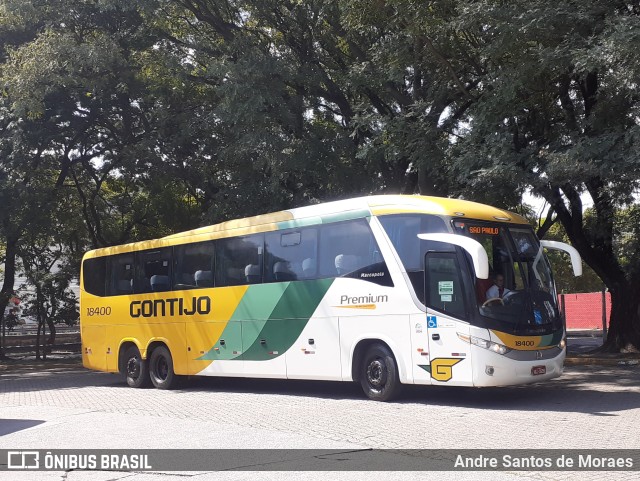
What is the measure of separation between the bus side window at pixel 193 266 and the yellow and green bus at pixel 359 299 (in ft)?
0.09

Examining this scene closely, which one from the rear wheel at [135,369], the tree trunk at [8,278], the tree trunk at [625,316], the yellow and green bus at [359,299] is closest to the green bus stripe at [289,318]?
the yellow and green bus at [359,299]

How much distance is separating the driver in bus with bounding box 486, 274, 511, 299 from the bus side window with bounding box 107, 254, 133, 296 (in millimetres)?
9449

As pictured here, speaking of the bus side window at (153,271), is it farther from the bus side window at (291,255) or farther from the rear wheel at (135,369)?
the bus side window at (291,255)

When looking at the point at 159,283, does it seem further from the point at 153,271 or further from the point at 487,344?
the point at 487,344

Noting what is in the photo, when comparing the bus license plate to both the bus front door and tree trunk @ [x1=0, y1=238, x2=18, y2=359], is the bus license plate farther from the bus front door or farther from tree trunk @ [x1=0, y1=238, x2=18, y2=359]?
tree trunk @ [x1=0, y1=238, x2=18, y2=359]

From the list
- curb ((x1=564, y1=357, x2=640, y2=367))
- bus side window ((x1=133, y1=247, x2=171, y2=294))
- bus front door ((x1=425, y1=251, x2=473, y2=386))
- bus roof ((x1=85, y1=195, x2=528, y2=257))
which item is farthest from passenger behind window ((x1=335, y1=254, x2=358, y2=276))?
curb ((x1=564, y1=357, x2=640, y2=367))

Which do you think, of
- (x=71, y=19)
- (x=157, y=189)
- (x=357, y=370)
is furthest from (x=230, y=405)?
(x=157, y=189)

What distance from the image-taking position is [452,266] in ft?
42.0

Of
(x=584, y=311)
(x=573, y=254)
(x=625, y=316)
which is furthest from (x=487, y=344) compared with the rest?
(x=584, y=311)

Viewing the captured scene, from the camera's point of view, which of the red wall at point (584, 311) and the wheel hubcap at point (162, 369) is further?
the red wall at point (584, 311)

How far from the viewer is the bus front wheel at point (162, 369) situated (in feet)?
59.0

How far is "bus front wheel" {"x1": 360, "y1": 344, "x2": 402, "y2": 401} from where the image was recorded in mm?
13406

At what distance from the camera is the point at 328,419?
1159 centimetres
